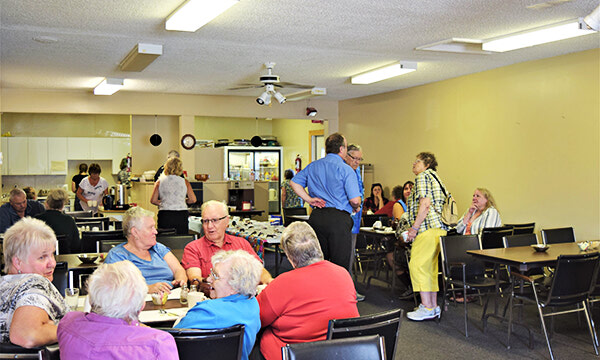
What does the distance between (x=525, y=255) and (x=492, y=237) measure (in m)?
1.21

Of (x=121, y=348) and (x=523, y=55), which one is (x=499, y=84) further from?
(x=121, y=348)

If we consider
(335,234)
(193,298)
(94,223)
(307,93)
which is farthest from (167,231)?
(307,93)

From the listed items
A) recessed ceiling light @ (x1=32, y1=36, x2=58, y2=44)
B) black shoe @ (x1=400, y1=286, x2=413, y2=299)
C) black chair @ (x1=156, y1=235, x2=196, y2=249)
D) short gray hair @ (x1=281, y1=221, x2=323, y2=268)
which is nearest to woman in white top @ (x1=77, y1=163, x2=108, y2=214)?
recessed ceiling light @ (x1=32, y1=36, x2=58, y2=44)

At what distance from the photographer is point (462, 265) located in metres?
5.64

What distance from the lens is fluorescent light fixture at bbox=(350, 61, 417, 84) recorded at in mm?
7746

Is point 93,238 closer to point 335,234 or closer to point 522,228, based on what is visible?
point 335,234

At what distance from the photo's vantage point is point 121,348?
2.14 m

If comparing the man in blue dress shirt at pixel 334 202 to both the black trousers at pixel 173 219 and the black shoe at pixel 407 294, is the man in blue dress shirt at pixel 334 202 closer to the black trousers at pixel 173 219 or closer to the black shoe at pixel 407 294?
the black shoe at pixel 407 294

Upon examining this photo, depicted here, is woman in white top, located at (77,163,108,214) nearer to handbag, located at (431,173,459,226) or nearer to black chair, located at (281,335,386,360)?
handbag, located at (431,173,459,226)

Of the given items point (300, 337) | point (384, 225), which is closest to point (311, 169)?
point (384, 225)

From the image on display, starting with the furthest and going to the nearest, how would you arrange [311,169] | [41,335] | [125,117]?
1. [125,117]
2. [311,169]
3. [41,335]

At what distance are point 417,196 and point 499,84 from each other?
316 cm

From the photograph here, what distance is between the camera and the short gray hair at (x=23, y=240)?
2.89 meters

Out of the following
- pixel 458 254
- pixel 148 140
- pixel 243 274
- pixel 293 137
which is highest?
pixel 293 137
